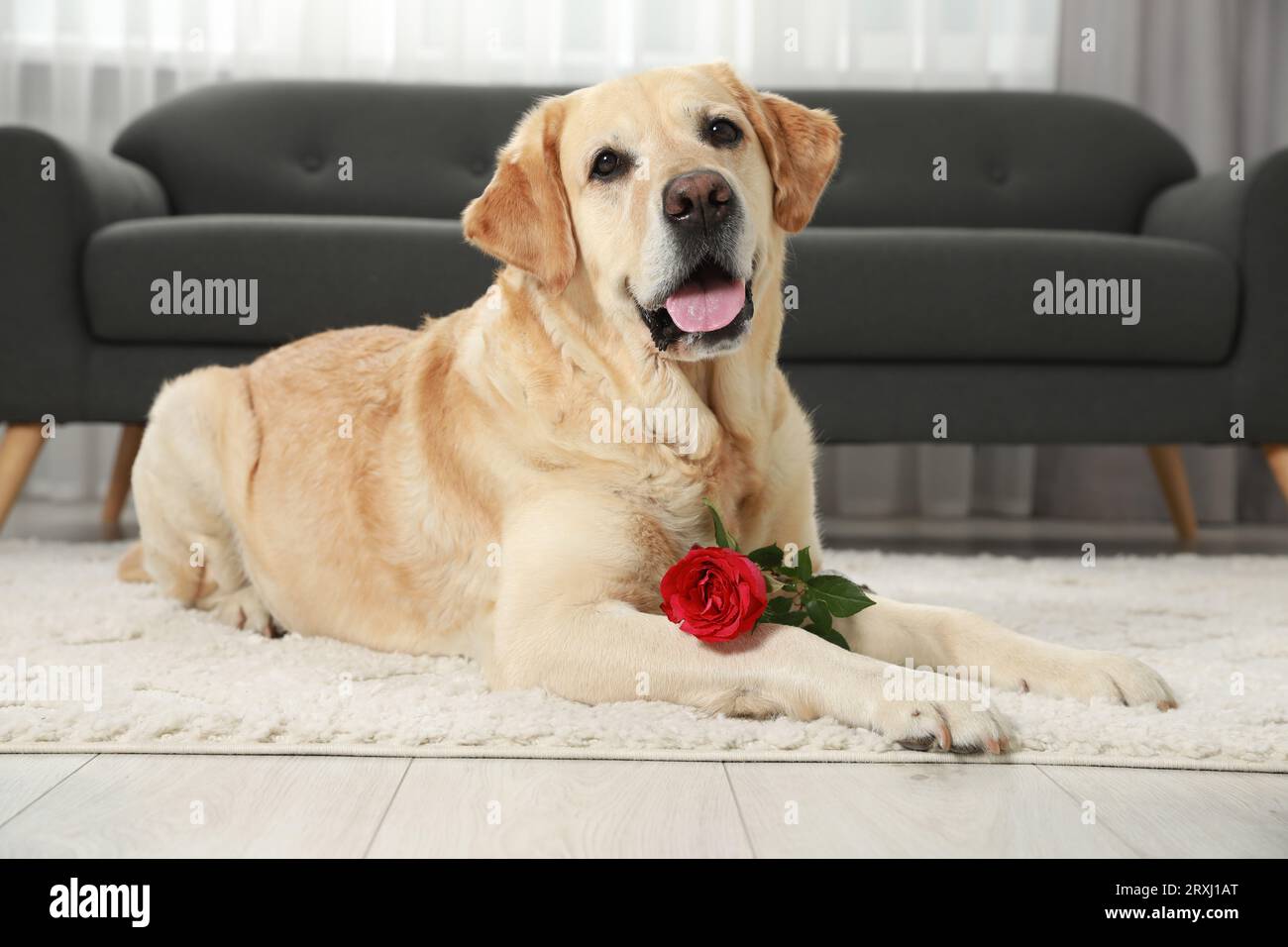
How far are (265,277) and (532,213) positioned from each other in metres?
1.77

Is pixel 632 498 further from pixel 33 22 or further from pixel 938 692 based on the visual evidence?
pixel 33 22

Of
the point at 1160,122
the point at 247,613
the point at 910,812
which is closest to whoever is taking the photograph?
the point at 910,812

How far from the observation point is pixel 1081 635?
2229 mm

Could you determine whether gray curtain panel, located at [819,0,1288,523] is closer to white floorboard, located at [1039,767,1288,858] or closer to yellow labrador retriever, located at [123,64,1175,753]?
yellow labrador retriever, located at [123,64,1175,753]

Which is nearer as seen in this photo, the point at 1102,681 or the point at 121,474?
the point at 1102,681

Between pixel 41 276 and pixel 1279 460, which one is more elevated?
pixel 41 276

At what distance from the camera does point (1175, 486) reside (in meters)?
4.30

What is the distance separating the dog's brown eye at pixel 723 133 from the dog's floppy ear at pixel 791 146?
8 centimetres

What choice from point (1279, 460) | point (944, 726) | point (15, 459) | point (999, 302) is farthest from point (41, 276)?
point (1279, 460)

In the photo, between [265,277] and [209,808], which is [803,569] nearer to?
[209,808]

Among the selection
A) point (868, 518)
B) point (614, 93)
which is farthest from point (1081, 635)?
point (868, 518)

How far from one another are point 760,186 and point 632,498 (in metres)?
0.60

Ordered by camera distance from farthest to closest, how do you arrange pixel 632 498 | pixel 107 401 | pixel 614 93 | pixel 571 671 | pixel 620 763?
pixel 107 401, pixel 614 93, pixel 632 498, pixel 571 671, pixel 620 763

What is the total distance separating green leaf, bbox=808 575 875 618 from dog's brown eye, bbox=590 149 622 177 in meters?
0.75
